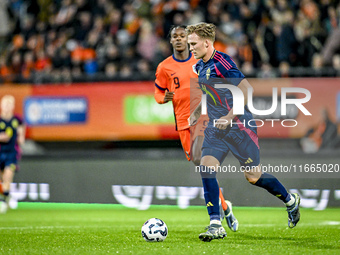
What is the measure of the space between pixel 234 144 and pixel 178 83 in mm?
1778

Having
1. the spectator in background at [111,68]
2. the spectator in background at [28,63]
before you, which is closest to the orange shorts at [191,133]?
the spectator in background at [111,68]

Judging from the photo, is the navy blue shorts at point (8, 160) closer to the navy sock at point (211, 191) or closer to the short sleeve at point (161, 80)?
the short sleeve at point (161, 80)

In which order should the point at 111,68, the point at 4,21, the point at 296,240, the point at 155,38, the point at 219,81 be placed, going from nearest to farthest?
the point at 219,81 < the point at 296,240 < the point at 111,68 < the point at 155,38 < the point at 4,21

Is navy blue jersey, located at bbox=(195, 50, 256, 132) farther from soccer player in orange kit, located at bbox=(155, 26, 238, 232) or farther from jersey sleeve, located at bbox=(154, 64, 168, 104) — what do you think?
jersey sleeve, located at bbox=(154, 64, 168, 104)

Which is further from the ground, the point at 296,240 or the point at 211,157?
the point at 211,157

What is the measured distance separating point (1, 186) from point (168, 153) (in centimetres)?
335

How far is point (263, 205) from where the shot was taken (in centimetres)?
1112

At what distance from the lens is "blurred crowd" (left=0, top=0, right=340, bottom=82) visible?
12.8m

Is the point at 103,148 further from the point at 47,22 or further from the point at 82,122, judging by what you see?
the point at 47,22

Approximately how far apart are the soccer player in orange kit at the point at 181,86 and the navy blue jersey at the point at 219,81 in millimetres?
1148

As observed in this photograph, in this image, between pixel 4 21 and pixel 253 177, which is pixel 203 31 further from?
pixel 4 21

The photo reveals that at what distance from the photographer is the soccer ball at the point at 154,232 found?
676 centimetres

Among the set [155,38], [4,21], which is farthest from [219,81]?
[4,21]

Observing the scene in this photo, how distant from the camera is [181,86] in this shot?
829 cm
